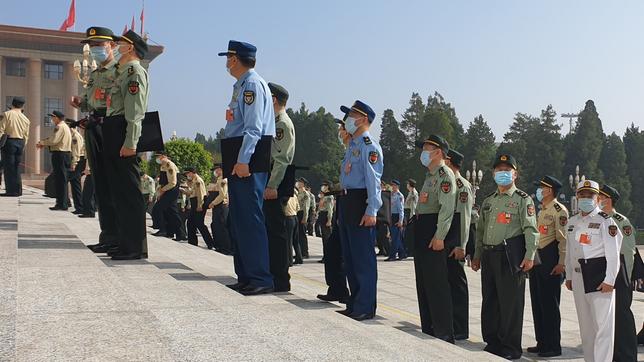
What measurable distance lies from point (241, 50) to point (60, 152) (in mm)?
7527

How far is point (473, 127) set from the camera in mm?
72062

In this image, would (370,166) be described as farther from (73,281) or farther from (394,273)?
(394,273)

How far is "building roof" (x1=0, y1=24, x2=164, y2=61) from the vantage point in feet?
200

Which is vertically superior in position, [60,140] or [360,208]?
[60,140]

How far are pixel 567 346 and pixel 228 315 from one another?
5.43 meters

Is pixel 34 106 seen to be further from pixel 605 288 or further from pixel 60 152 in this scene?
pixel 605 288

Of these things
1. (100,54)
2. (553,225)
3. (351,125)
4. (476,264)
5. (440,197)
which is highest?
(100,54)

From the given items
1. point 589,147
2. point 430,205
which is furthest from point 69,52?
point 430,205

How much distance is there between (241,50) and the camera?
521cm

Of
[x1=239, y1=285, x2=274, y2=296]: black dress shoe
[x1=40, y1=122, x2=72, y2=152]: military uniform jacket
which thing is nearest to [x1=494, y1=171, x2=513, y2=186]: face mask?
[x1=239, y1=285, x2=274, y2=296]: black dress shoe

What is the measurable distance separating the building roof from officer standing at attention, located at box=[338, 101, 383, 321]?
59.3 meters

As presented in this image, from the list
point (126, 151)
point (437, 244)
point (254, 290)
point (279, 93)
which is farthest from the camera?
point (279, 93)

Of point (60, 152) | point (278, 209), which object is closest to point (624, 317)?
point (278, 209)

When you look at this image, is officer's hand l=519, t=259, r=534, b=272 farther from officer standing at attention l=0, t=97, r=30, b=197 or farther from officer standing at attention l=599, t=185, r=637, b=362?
officer standing at attention l=0, t=97, r=30, b=197
